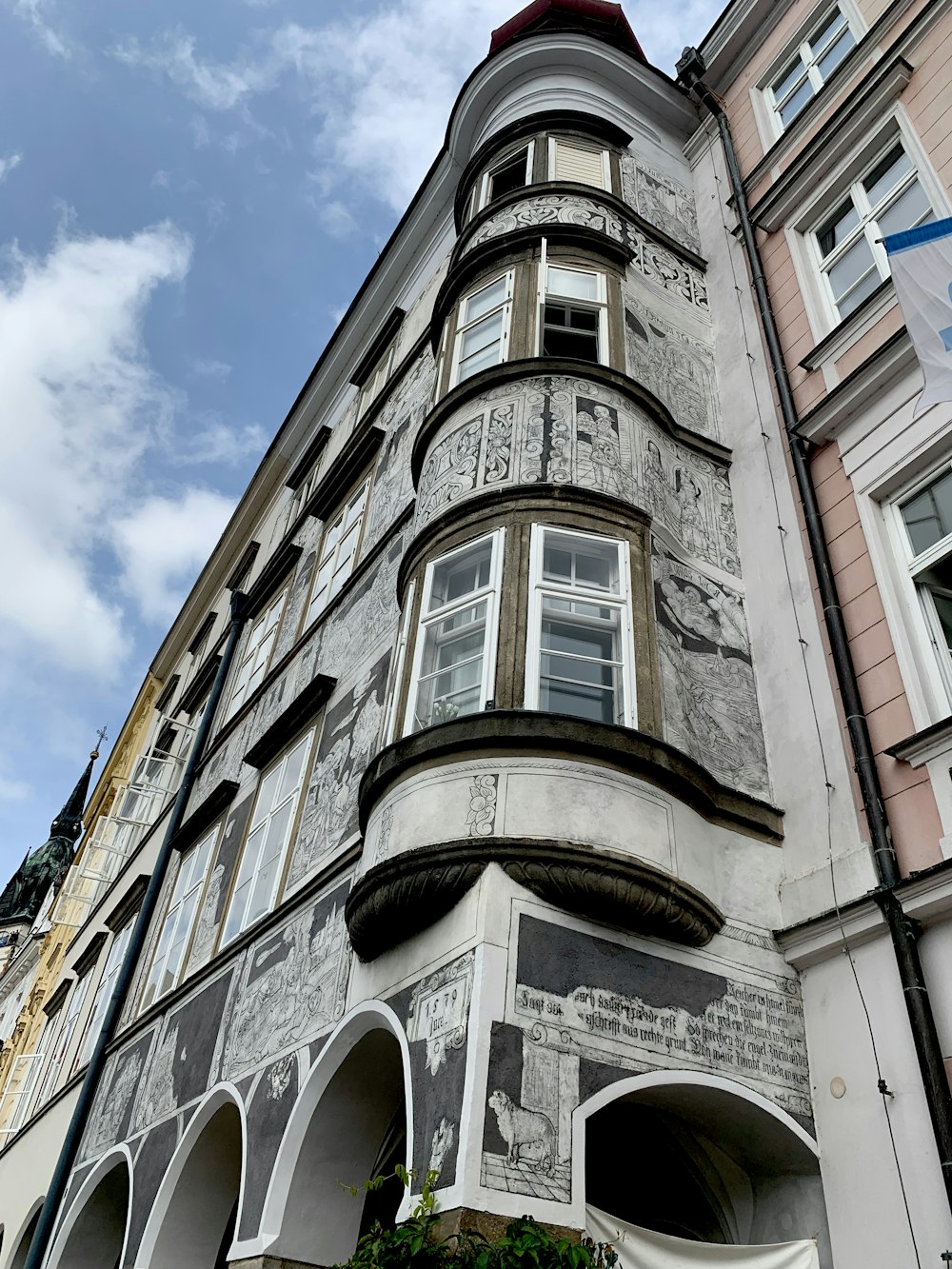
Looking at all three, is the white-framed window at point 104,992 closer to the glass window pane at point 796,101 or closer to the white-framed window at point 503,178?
the white-framed window at point 503,178

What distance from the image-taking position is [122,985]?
13.8 meters

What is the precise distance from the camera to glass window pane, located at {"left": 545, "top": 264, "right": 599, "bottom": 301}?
10609 mm

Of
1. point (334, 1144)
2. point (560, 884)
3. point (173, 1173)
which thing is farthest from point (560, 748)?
point (173, 1173)

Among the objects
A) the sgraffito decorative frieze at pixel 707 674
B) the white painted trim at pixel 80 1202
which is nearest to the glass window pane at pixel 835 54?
the sgraffito decorative frieze at pixel 707 674

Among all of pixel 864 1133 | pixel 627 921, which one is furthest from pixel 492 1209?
pixel 864 1133

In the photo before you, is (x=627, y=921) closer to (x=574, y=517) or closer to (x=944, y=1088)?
(x=944, y=1088)

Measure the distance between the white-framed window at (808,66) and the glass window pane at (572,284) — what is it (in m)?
3.34

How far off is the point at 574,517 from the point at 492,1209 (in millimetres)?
4801

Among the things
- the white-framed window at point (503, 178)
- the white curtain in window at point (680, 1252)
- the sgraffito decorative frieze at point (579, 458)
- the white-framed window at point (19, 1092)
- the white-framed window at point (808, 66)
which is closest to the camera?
the white curtain in window at point (680, 1252)

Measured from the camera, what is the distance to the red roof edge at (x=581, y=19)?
15.5 m

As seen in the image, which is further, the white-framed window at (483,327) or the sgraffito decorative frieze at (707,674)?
the white-framed window at (483,327)

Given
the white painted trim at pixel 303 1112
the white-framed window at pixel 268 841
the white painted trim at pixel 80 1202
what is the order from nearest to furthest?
the white painted trim at pixel 303 1112 → the white-framed window at pixel 268 841 → the white painted trim at pixel 80 1202

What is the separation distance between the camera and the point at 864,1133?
5.91 meters

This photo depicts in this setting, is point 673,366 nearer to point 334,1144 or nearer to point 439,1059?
point 439,1059
